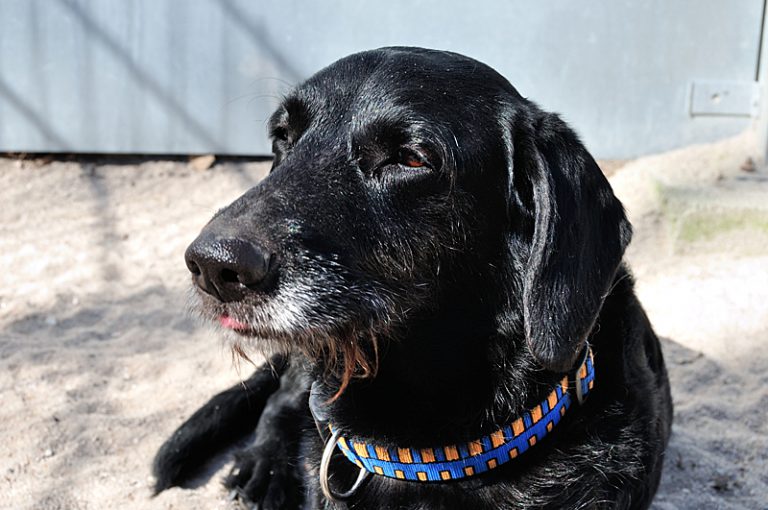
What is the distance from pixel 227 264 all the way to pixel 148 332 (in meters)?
2.51

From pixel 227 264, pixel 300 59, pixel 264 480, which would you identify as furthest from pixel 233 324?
pixel 300 59

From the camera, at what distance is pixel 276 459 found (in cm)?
307

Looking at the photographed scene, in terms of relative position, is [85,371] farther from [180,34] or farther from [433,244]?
[180,34]

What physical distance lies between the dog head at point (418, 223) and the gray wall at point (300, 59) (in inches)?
159

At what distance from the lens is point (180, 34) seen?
600 centimetres

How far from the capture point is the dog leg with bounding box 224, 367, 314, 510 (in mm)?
2939

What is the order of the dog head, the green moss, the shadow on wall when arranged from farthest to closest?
1. the shadow on wall
2. the green moss
3. the dog head

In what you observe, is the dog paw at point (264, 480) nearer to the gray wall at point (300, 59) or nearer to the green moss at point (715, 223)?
the green moss at point (715, 223)

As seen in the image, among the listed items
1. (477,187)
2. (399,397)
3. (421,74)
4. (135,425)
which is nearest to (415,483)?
(399,397)

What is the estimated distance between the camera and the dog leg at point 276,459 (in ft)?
9.64

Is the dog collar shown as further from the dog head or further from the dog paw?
the dog paw

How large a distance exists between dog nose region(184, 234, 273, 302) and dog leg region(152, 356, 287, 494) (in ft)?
3.24

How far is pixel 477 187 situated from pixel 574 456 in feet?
2.37

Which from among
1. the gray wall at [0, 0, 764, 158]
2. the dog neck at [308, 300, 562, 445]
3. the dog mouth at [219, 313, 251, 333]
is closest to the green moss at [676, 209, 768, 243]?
the gray wall at [0, 0, 764, 158]
